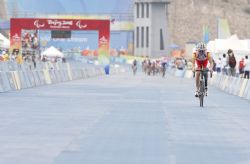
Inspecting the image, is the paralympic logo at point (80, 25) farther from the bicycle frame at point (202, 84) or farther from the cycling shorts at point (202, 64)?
the bicycle frame at point (202, 84)

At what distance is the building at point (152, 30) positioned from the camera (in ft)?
432

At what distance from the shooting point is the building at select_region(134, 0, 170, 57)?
131750 millimetres

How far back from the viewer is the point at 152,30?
432 feet

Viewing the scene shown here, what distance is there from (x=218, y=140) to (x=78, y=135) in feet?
7.02

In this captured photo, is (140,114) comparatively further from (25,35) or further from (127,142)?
(25,35)

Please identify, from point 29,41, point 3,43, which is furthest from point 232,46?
point 3,43

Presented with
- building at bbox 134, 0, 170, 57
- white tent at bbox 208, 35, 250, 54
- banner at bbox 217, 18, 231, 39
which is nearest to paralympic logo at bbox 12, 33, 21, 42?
white tent at bbox 208, 35, 250, 54

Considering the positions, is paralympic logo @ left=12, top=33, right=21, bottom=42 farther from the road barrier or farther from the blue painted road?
the blue painted road

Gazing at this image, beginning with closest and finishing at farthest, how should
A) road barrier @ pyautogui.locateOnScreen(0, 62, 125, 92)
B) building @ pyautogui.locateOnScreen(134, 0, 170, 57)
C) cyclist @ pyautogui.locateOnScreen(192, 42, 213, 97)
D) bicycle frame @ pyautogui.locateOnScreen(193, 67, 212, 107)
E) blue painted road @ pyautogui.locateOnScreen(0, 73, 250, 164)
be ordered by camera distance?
1. blue painted road @ pyautogui.locateOnScreen(0, 73, 250, 164)
2. bicycle frame @ pyautogui.locateOnScreen(193, 67, 212, 107)
3. cyclist @ pyautogui.locateOnScreen(192, 42, 213, 97)
4. road barrier @ pyautogui.locateOnScreen(0, 62, 125, 92)
5. building @ pyautogui.locateOnScreen(134, 0, 170, 57)

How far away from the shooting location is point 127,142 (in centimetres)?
1273

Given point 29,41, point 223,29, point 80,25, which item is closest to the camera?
point 80,25

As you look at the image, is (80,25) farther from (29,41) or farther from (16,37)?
(16,37)

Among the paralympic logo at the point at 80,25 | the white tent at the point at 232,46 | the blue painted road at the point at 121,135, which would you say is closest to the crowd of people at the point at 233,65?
the white tent at the point at 232,46

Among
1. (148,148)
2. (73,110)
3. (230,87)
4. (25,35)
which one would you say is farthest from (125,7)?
(148,148)
